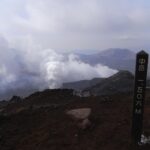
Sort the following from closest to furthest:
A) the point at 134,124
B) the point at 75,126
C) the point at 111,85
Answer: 1. the point at 134,124
2. the point at 75,126
3. the point at 111,85

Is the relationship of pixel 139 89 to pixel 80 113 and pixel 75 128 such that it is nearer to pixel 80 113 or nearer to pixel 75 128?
pixel 75 128

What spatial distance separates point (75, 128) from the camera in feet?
51.2

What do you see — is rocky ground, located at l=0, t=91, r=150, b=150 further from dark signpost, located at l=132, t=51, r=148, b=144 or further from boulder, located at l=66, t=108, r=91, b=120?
dark signpost, located at l=132, t=51, r=148, b=144

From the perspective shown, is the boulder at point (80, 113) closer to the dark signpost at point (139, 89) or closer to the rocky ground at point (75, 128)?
the rocky ground at point (75, 128)

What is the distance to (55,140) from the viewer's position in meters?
15.1

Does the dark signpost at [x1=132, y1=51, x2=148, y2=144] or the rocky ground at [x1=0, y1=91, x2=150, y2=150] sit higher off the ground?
the dark signpost at [x1=132, y1=51, x2=148, y2=144]

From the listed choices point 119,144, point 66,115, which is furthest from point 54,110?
point 119,144

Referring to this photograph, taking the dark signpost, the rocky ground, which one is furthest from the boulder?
the dark signpost

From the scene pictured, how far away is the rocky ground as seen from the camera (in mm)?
14305

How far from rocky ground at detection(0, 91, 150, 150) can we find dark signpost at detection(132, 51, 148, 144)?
71cm

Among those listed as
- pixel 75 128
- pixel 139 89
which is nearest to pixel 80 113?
pixel 75 128

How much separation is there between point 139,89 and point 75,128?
3547 millimetres

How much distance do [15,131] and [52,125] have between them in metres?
1.63

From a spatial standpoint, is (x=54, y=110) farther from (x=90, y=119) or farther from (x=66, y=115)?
(x=90, y=119)
